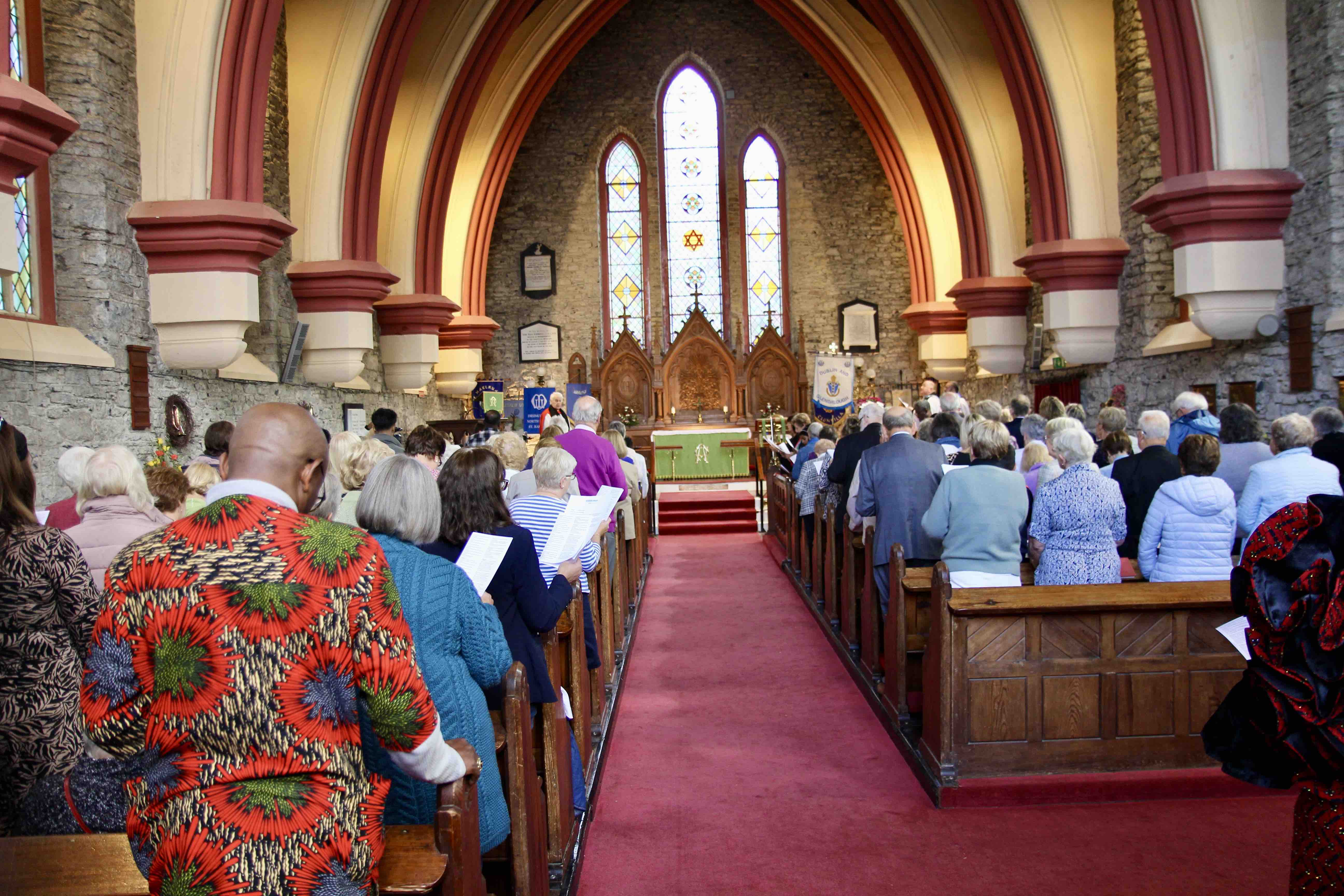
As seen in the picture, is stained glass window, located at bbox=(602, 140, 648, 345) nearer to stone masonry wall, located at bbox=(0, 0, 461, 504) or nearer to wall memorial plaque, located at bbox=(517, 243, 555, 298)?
wall memorial plaque, located at bbox=(517, 243, 555, 298)

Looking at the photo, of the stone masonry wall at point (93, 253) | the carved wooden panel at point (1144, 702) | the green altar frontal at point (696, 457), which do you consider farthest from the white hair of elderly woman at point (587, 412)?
the green altar frontal at point (696, 457)

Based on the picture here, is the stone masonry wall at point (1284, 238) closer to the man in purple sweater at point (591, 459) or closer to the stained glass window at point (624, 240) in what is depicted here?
the man in purple sweater at point (591, 459)

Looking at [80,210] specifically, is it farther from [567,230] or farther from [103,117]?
[567,230]

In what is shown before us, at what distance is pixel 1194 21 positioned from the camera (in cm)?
777

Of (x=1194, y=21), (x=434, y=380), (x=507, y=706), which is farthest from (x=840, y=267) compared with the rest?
(x=507, y=706)

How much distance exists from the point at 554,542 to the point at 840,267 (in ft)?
48.5

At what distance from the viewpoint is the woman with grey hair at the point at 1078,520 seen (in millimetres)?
4070

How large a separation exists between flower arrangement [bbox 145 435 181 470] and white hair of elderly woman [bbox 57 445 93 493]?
322 cm

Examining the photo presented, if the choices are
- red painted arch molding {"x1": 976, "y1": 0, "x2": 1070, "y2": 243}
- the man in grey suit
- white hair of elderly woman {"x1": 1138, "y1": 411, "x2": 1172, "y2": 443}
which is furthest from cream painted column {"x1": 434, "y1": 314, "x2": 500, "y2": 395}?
white hair of elderly woman {"x1": 1138, "y1": 411, "x2": 1172, "y2": 443}

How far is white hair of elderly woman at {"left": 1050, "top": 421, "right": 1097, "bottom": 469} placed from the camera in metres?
4.16

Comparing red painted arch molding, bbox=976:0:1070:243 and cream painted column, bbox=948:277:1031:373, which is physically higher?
red painted arch molding, bbox=976:0:1070:243

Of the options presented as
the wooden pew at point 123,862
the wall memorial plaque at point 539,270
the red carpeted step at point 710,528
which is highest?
the wall memorial plaque at point 539,270

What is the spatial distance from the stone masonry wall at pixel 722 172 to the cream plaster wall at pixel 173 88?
35.0 ft

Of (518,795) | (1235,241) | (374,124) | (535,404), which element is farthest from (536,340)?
(518,795)
